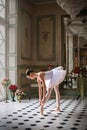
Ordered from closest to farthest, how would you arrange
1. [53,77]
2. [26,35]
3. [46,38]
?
[53,77]
[26,35]
[46,38]

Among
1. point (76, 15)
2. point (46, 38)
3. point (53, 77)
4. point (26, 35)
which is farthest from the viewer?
point (46, 38)

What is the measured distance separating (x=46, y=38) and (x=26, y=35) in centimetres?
97

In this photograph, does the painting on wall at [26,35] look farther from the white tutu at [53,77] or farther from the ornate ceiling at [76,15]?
the white tutu at [53,77]

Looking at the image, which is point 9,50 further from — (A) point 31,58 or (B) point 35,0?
(B) point 35,0

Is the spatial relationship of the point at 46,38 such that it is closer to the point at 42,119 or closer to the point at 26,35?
the point at 26,35

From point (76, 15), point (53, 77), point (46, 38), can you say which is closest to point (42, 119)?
point (53, 77)

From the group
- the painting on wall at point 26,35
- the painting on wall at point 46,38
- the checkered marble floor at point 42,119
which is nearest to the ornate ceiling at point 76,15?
the painting on wall at point 46,38

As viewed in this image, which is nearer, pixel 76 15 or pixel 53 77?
pixel 53 77

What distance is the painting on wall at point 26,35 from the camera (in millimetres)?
11297

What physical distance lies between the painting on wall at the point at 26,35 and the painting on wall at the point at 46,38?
17.9 inches

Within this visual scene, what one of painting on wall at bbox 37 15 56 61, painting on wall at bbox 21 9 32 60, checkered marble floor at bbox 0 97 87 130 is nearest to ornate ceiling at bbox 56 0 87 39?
painting on wall at bbox 37 15 56 61

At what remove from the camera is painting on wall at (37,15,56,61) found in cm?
1212

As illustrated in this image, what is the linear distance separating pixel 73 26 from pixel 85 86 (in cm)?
239

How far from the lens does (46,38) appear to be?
12211 millimetres
